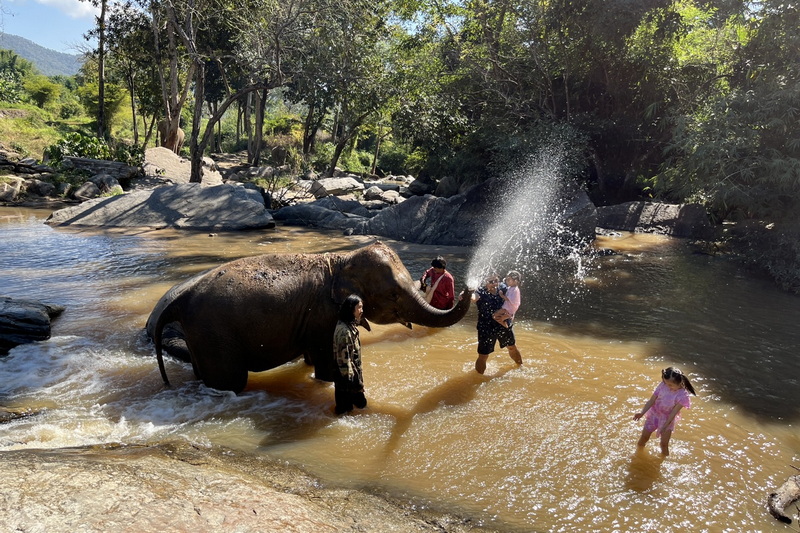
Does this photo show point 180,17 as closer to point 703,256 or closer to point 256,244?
point 256,244

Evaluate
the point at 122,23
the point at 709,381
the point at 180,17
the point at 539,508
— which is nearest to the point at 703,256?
the point at 709,381

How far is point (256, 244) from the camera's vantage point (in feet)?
54.1

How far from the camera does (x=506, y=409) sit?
20.5 ft

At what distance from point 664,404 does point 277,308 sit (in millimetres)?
4034

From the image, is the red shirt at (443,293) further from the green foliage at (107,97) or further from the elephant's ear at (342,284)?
the green foliage at (107,97)

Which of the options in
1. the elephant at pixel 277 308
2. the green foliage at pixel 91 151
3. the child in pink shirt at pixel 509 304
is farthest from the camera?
the green foliage at pixel 91 151

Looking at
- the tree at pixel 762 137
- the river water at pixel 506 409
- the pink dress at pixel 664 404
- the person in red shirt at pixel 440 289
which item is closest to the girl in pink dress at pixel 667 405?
the pink dress at pixel 664 404

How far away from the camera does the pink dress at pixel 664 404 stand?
518 centimetres

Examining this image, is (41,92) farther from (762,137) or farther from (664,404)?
(664,404)

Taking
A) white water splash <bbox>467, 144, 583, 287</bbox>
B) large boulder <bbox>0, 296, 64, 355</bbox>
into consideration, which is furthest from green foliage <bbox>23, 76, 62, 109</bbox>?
large boulder <bbox>0, 296, 64, 355</bbox>

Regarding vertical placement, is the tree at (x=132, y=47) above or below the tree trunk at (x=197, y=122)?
above

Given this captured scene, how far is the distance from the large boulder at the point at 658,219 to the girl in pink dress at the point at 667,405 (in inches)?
638

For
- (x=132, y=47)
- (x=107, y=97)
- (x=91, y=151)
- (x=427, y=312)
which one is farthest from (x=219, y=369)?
(x=107, y=97)

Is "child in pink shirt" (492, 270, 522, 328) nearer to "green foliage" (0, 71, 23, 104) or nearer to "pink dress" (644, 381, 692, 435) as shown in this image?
"pink dress" (644, 381, 692, 435)
